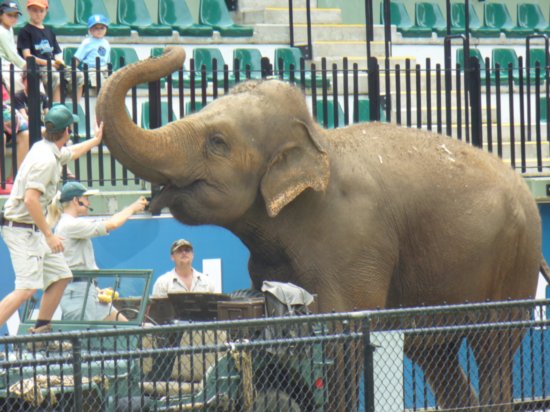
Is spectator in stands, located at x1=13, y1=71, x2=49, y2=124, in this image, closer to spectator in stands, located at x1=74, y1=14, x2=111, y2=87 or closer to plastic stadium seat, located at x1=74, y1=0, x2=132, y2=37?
spectator in stands, located at x1=74, y1=14, x2=111, y2=87

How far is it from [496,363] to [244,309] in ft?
5.40

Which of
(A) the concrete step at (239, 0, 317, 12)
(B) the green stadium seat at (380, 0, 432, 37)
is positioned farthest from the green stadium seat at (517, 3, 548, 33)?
(A) the concrete step at (239, 0, 317, 12)

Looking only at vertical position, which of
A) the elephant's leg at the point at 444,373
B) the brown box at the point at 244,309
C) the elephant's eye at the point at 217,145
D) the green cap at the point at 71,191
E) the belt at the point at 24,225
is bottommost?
the elephant's leg at the point at 444,373

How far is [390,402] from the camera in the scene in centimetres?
991

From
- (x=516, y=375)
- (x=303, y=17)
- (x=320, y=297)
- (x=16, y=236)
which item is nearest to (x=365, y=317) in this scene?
(x=320, y=297)

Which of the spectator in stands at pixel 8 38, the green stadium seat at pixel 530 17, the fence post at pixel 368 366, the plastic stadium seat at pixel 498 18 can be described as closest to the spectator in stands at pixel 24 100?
the spectator in stands at pixel 8 38

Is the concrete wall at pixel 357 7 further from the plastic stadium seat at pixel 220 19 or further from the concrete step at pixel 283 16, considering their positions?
the plastic stadium seat at pixel 220 19

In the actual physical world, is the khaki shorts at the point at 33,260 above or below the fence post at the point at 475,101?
below

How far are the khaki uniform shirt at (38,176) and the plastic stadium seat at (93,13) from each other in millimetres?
7499

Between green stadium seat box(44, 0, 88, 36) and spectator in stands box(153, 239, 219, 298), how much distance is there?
6.19 m

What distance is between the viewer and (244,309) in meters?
9.38

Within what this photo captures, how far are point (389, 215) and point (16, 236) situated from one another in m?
2.59

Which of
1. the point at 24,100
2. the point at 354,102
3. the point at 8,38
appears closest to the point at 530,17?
the point at 354,102

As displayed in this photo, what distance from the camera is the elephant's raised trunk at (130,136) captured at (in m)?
9.37
